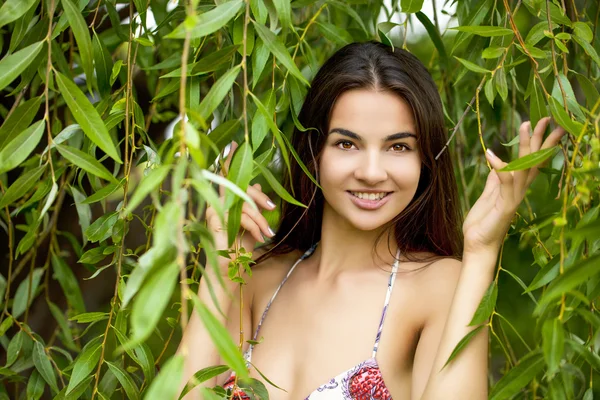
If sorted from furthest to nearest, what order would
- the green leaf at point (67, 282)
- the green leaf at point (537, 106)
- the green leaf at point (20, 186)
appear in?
the green leaf at point (67, 282) → the green leaf at point (537, 106) → the green leaf at point (20, 186)

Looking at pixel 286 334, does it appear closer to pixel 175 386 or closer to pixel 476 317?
pixel 476 317

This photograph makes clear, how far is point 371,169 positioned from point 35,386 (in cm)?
70

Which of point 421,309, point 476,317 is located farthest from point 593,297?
point 421,309

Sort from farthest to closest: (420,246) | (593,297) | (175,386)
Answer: (420,246), (593,297), (175,386)

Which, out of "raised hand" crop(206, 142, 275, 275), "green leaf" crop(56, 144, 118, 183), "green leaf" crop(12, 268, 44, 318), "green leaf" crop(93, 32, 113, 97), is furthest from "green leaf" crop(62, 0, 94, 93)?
"green leaf" crop(12, 268, 44, 318)

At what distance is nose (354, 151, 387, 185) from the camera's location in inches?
52.3

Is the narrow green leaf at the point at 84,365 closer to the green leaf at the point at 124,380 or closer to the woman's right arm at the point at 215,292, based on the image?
the green leaf at the point at 124,380

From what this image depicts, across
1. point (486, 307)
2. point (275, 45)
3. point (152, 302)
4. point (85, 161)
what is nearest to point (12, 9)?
point (85, 161)

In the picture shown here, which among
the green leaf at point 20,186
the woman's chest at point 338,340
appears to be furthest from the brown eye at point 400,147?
the green leaf at point 20,186

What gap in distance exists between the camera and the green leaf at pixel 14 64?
0.93 metres

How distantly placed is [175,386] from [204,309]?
70mm

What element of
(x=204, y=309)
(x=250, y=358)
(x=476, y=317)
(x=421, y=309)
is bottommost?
(x=250, y=358)

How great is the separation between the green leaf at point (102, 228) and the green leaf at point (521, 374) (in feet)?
2.08

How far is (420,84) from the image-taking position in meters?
1.45
